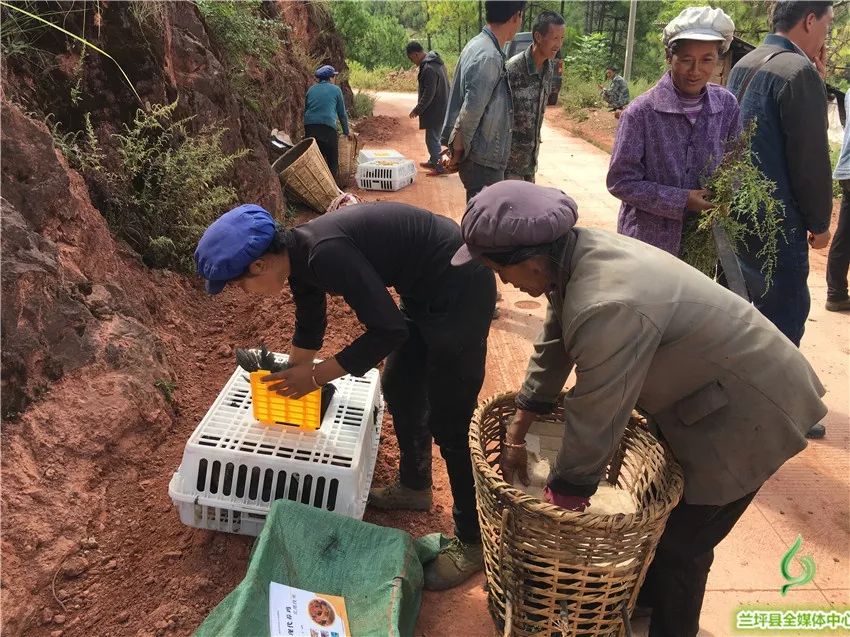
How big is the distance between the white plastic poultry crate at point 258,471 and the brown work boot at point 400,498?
0.93 ft

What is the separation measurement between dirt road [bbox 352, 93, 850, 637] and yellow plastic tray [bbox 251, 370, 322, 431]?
0.60 meters

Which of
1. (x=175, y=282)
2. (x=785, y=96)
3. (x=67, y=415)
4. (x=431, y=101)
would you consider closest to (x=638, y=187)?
(x=785, y=96)

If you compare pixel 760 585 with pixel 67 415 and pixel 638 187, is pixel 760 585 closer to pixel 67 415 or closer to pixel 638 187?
pixel 638 187

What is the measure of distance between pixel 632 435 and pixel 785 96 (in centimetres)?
167

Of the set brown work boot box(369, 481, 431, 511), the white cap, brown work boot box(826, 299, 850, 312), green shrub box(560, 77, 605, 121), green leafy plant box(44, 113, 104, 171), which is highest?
the white cap

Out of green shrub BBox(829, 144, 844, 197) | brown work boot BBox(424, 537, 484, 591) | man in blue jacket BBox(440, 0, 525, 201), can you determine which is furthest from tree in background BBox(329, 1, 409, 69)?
brown work boot BBox(424, 537, 484, 591)

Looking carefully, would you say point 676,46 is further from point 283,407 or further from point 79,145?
point 79,145

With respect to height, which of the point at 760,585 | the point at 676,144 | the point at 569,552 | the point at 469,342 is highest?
the point at 676,144

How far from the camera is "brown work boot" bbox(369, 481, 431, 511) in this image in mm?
2861

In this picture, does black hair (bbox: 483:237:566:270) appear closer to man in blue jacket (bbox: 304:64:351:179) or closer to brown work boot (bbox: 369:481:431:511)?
brown work boot (bbox: 369:481:431:511)

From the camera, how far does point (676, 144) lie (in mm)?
2719

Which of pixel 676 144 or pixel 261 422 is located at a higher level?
pixel 676 144

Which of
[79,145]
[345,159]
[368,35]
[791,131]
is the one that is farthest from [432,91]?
[368,35]

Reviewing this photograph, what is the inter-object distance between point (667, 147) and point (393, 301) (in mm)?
1472
